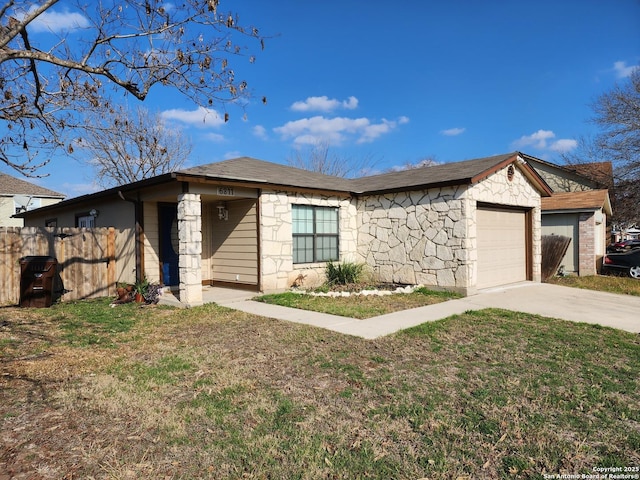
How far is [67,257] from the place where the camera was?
10.3 metres

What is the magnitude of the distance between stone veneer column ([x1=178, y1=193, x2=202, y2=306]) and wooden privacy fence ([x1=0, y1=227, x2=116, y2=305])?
3513mm

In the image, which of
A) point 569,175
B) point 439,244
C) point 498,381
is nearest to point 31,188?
point 439,244

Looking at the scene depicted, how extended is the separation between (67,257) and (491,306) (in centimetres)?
1046

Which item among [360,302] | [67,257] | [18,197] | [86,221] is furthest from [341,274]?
[18,197]

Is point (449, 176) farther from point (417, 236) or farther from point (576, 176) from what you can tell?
point (576, 176)

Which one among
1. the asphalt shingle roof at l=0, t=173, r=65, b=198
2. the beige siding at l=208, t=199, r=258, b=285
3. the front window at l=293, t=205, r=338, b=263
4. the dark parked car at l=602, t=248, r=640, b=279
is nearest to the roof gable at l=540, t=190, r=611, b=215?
the dark parked car at l=602, t=248, r=640, b=279

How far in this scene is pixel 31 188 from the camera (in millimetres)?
28000

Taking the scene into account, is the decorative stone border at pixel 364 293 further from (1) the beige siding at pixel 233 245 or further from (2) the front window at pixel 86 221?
(2) the front window at pixel 86 221

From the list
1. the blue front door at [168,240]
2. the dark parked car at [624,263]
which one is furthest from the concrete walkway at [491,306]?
the dark parked car at [624,263]

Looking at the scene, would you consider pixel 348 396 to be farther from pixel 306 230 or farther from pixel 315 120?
pixel 315 120

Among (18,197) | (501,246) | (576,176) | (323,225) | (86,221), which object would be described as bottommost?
(501,246)

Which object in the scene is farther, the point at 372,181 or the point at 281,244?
the point at 372,181

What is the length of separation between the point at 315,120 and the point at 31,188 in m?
20.7

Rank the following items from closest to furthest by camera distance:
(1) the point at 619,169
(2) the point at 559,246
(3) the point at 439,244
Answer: (3) the point at 439,244 < (2) the point at 559,246 < (1) the point at 619,169
